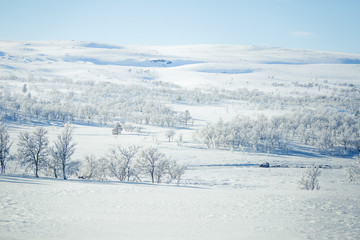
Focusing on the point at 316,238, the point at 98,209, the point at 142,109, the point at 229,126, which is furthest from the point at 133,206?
the point at 142,109

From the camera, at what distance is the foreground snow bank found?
10.2 metres

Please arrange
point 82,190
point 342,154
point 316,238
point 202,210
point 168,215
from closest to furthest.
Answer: point 316,238
point 168,215
point 202,210
point 82,190
point 342,154

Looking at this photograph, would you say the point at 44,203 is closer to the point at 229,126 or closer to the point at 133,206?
the point at 133,206

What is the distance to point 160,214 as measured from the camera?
42.3ft

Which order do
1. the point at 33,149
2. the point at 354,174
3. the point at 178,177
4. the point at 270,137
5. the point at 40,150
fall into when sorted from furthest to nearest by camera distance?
the point at 270,137
the point at 354,174
the point at 178,177
the point at 33,149
the point at 40,150

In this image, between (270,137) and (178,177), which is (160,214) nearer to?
(178,177)

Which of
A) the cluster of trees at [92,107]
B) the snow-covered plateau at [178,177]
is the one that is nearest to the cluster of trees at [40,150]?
the snow-covered plateau at [178,177]

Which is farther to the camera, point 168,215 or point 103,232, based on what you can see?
point 168,215

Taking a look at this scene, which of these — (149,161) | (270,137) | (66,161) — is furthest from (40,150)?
(270,137)

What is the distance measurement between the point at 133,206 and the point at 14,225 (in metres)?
5.76

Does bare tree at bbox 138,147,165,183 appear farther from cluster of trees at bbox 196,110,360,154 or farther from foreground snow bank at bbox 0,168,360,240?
cluster of trees at bbox 196,110,360,154

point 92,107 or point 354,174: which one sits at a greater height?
point 92,107

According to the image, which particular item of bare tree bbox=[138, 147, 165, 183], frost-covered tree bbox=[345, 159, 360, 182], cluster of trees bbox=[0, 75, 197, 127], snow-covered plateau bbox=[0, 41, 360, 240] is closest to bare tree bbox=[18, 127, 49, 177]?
snow-covered plateau bbox=[0, 41, 360, 240]

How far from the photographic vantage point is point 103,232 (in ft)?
33.6
